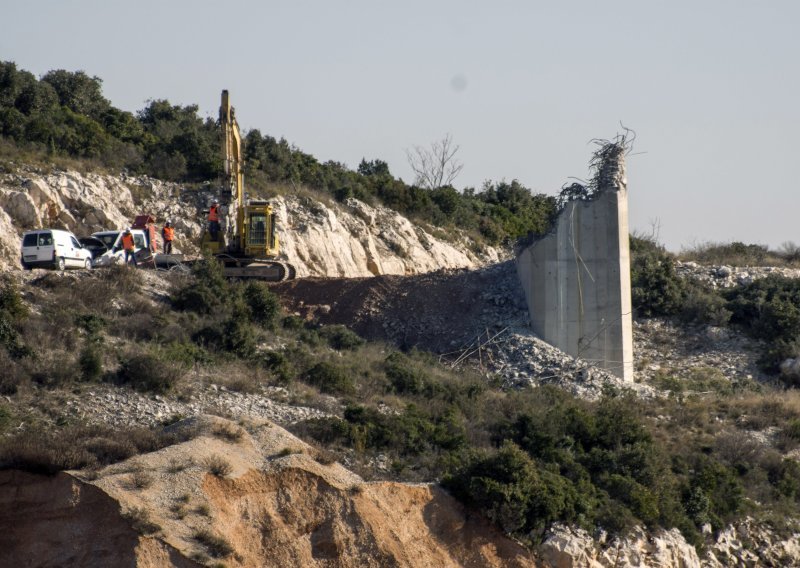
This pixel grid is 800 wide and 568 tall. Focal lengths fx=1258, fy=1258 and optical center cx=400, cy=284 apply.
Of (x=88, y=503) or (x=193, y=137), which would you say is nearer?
(x=88, y=503)

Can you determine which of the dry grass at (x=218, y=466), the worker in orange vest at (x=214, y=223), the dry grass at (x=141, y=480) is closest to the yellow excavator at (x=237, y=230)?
the worker in orange vest at (x=214, y=223)

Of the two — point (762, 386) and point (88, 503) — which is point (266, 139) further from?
point (88, 503)

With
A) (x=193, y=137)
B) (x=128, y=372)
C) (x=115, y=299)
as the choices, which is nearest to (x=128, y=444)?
(x=128, y=372)

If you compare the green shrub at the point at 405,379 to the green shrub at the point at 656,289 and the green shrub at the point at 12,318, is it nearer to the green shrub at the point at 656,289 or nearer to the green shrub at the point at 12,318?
the green shrub at the point at 12,318

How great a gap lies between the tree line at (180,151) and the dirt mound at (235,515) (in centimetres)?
1717

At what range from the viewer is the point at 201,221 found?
149 ft

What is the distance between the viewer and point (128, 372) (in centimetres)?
2680

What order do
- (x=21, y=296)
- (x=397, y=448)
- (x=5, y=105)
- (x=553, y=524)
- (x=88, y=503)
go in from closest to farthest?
(x=88, y=503)
(x=553, y=524)
(x=397, y=448)
(x=21, y=296)
(x=5, y=105)

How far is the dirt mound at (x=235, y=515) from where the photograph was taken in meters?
19.8

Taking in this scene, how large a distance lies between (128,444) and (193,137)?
29.5 m

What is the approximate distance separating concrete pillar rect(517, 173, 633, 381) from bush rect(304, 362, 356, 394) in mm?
8700

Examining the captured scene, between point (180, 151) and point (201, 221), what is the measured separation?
524 cm

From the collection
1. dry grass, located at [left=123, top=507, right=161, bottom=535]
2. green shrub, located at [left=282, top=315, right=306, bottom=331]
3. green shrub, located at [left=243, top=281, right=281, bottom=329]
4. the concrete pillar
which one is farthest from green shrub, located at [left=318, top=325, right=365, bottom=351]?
dry grass, located at [left=123, top=507, right=161, bottom=535]

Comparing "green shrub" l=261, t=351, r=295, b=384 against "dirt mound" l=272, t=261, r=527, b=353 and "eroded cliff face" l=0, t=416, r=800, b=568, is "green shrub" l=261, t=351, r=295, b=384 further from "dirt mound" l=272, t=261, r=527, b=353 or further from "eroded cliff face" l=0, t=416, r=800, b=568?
"dirt mound" l=272, t=261, r=527, b=353
